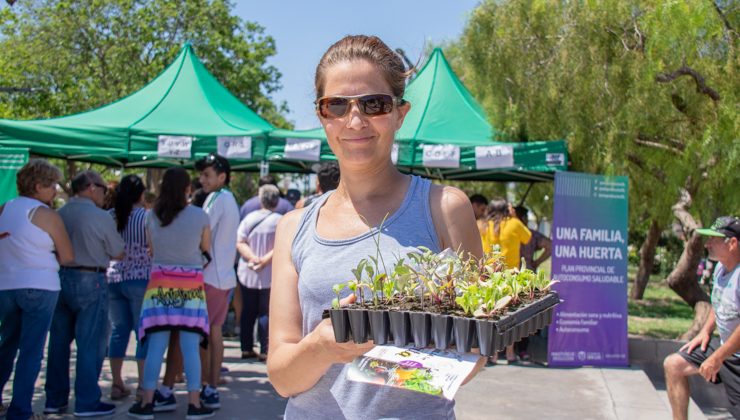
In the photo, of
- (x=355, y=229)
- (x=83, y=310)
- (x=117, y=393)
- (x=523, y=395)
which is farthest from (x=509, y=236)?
(x=355, y=229)

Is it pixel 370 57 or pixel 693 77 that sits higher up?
pixel 693 77

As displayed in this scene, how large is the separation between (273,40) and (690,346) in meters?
24.3

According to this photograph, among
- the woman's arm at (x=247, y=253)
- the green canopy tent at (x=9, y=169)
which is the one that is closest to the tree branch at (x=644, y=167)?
the woman's arm at (x=247, y=253)

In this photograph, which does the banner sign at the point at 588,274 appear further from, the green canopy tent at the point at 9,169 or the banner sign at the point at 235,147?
the green canopy tent at the point at 9,169

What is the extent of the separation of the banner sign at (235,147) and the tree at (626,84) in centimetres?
294

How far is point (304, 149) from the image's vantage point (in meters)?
8.55

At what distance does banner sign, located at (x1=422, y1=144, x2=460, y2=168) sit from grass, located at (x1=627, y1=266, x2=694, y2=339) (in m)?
4.40

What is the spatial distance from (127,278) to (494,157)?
4.06 metres

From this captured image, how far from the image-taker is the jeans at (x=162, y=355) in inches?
223

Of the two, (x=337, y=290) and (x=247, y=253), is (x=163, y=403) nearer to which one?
(x=247, y=253)

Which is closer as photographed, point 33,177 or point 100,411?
point 33,177

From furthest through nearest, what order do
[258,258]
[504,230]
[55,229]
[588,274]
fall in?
[504,230]
[588,274]
[258,258]
[55,229]

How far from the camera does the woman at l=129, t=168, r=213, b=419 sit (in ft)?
18.8

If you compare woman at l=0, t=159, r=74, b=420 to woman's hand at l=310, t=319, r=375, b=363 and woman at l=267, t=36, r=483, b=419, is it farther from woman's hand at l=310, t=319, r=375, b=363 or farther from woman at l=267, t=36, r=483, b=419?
woman's hand at l=310, t=319, r=375, b=363
